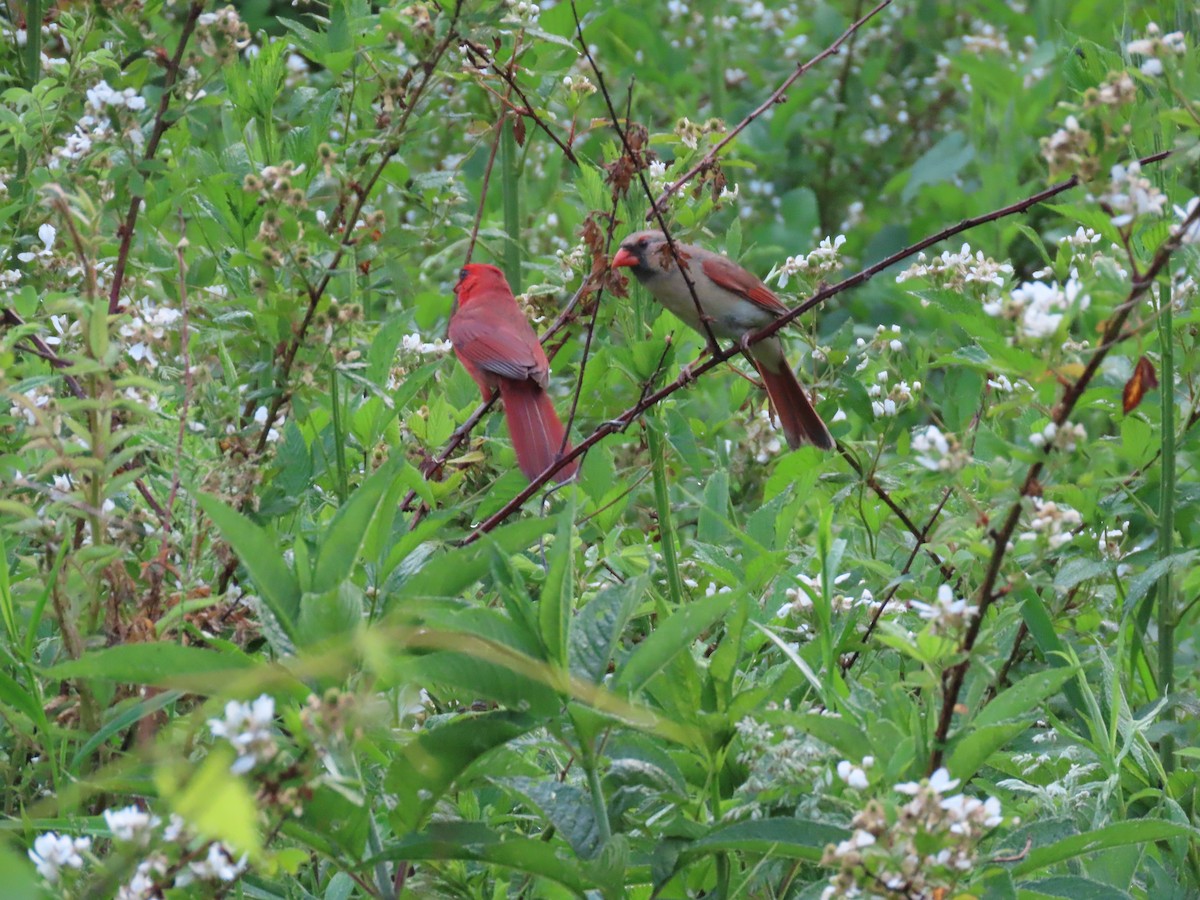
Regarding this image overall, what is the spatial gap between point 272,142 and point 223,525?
1244mm

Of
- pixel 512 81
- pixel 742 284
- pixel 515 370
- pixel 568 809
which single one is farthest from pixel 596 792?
pixel 742 284

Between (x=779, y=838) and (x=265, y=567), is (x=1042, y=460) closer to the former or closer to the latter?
(x=779, y=838)

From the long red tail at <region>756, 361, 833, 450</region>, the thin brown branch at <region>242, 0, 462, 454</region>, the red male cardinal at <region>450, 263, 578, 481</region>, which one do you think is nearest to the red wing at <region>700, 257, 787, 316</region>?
the red male cardinal at <region>450, 263, 578, 481</region>

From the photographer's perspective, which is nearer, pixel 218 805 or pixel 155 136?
pixel 218 805

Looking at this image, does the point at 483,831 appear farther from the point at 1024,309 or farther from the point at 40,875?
the point at 1024,309

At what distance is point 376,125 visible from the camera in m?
2.47

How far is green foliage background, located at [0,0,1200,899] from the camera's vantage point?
1430mm

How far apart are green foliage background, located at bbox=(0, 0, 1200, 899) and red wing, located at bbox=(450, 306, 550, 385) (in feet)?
0.36

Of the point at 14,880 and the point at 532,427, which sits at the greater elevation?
the point at 532,427

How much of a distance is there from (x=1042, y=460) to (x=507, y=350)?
6.67 ft

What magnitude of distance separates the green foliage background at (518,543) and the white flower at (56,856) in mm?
27

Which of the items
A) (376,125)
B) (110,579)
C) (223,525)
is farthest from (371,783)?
(376,125)

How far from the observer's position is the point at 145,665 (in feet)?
4.57

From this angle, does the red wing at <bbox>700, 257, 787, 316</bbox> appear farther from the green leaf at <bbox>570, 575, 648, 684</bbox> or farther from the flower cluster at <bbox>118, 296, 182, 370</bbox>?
the green leaf at <bbox>570, 575, 648, 684</bbox>
